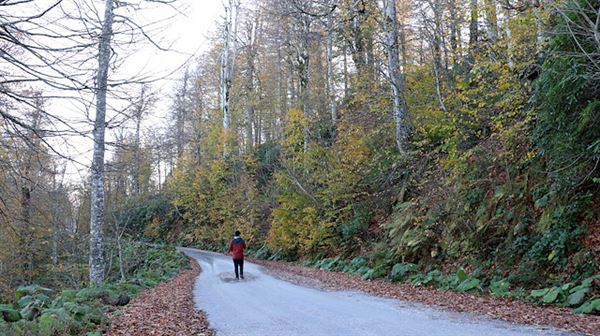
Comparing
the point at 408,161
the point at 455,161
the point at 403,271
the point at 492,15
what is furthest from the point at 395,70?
the point at 403,271

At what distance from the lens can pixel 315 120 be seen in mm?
22016

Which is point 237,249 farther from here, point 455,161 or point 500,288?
point 500,288

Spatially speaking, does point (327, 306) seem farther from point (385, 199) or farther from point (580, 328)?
point (385, 199)

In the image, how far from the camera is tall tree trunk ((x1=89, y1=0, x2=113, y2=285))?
3.97m

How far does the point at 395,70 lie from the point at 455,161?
521 centimetres

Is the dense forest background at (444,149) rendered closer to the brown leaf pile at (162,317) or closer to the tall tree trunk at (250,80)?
the brown leaf pile at (162,317)

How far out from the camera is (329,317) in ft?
24.6

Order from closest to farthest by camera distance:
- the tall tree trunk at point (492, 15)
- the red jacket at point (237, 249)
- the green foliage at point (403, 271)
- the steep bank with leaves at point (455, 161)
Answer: the steep bank with leaves at point (455, 161), the tall tree trunk at point (492, 15), the green foliage at point (403, 271), the red jacket at point (237, 249)

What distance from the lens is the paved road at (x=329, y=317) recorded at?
6.22 meters

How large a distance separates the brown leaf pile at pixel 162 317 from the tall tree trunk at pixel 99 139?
2364 millimetres

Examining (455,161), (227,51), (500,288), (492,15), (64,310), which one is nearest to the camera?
(64,310)

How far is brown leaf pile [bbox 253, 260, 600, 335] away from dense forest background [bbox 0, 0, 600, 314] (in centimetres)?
105

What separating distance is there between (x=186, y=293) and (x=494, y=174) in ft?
29.8

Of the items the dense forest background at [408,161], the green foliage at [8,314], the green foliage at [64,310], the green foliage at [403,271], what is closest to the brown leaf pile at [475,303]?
the green foliage at [403,271]
